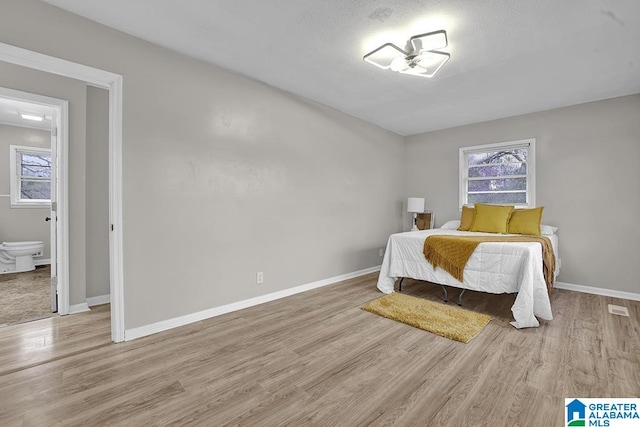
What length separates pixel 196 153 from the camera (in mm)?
2740

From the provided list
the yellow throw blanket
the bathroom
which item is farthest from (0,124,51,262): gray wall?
the yellow throw blanket

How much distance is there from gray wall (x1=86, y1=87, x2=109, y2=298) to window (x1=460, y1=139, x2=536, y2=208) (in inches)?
204

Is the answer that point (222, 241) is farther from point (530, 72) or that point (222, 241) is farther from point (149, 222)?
point (530, 72)

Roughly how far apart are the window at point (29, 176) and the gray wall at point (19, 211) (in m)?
0.07

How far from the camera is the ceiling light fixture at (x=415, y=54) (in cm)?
230

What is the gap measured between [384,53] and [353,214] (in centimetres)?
240

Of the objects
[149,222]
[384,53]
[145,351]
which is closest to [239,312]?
[145,351]

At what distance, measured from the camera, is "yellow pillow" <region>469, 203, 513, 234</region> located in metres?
3.96

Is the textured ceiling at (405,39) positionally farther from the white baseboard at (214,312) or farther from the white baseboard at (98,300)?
the white baseboard at (98,300)

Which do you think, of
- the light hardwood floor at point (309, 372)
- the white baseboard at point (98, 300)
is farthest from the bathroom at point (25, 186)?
the light hardwood floor at point (309, 372)

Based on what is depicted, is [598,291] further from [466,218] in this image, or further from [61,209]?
[61,209]

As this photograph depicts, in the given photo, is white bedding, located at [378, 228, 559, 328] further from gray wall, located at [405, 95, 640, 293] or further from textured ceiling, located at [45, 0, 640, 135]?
textured ceiling, located at [45, 0, 640, 135]

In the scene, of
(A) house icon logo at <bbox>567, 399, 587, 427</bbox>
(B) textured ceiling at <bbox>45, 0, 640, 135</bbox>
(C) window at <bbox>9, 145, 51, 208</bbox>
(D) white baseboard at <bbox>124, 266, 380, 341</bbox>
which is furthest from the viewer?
(C) window at <bbox>9, 145, 51, 208</bbox>

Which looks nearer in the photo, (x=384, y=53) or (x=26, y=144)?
(x=384, y=53)
